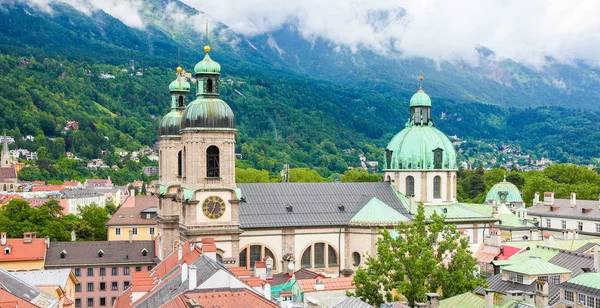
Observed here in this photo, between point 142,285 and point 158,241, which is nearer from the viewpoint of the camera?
point 142,285

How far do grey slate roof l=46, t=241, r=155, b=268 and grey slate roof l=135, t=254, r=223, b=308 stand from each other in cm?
3551

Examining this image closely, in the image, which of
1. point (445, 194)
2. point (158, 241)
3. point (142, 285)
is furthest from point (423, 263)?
point (158, 241)

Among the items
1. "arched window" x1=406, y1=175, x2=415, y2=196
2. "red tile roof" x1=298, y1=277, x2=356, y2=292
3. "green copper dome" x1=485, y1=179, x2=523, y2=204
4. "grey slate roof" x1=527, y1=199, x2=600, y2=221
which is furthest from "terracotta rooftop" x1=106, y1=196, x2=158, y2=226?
"red tile roof" x1=298, y1=277, x2=356, y2=292

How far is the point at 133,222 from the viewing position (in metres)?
98.6

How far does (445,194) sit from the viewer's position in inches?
2943

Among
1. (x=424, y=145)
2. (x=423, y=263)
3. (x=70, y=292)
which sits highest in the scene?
(x=424, y=145)

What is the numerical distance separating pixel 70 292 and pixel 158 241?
12.6m

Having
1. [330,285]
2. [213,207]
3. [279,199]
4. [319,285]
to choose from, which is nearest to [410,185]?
[279,199]

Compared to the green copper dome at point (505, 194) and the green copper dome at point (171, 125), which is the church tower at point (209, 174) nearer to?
the green copper dome at point (171, 125)

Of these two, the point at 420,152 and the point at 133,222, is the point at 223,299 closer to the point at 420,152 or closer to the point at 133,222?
the point at 420,152

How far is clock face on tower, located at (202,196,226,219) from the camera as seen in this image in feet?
201

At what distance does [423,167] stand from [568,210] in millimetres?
34309

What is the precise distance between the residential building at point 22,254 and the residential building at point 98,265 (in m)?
1.00

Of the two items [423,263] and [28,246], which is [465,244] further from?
[28,246]
